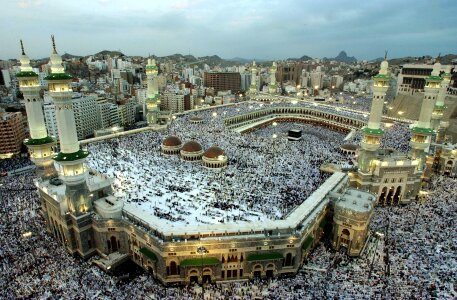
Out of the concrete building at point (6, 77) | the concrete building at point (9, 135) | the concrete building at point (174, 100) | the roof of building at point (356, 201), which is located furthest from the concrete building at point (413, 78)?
the concrete building at point (6, 77)

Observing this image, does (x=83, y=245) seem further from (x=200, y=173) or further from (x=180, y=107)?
(x=180, y=107)

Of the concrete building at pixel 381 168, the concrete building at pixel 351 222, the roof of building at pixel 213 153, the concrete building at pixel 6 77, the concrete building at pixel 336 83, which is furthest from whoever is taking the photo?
the concrete building at pixel 336 83

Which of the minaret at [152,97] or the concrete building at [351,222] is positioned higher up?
the minaret at [152,97]

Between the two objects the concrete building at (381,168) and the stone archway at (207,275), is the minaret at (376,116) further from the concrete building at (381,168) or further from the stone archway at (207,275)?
the stone archway at (207,275)

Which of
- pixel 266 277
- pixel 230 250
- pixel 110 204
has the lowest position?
pixel 266 277

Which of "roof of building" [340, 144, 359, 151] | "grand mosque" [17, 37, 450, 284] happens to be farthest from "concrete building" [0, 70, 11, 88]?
"roof of building" [340, 144, 359, 151]

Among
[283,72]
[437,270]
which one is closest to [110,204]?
[437,270]
